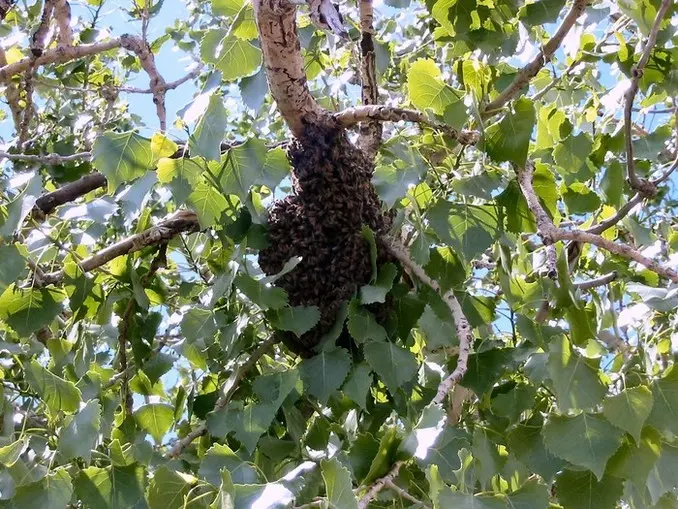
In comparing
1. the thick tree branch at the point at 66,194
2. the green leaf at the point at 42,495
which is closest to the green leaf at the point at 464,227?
the green leaf at the point at 42,495

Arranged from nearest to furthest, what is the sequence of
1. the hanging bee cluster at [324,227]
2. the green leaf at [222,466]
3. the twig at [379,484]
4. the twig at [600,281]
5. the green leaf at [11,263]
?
the twig at [379,484] < the green leaf at [222,466] < the green leaf at [11,263] < the hanging bee cluster at [324,227] < the twig at [600,281]

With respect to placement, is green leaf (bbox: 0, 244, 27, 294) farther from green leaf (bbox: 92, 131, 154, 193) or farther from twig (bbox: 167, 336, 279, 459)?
twig (bbox: 167, 336, 279, 459)

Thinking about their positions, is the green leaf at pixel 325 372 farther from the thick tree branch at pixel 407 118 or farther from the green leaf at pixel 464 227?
the thick tree branch at pixel 407 118

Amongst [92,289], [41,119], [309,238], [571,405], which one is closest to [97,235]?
[92,289]

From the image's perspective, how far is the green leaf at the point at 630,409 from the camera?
A: 3.18 feet

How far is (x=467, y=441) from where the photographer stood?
3.60ft

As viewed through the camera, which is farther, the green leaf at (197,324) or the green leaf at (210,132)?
the green leaf at (197,324)

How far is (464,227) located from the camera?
49.5 inches

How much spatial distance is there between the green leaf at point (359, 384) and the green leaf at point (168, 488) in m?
0.31

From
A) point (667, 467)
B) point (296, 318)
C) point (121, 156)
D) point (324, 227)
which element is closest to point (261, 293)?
point (296, 318)

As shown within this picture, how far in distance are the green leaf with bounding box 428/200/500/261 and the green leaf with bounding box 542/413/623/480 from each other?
291mm

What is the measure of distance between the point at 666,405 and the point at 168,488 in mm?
599

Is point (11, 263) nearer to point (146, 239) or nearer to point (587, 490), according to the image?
point (146, 239)

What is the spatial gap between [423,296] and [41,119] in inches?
77.7
